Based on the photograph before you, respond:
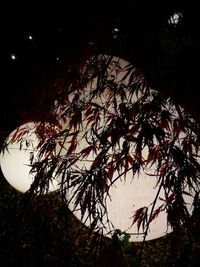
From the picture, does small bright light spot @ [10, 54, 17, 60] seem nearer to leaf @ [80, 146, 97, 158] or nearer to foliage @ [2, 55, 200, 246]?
foliage @ [2, 55, 200, 246]

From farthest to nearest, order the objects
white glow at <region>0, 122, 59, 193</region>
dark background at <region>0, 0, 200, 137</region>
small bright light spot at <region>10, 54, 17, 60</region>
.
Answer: small bright light spot at <region>10, 54, 17, 60</region>
white glow at <region>0, 122, 59, 193</region>
dark background at <region>0, 0, 200, 137</region>

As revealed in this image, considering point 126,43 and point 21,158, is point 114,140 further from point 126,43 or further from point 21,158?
point 21,158

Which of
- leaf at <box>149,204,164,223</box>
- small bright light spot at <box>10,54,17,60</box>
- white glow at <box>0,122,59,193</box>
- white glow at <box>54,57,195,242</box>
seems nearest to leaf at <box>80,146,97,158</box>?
white glow at <box>54,57,195,242</box>

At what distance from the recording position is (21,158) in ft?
12.8

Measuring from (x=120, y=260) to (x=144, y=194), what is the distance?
76 centimetres

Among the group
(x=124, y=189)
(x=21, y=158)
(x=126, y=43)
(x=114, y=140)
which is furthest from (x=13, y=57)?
(x=114, y=140)

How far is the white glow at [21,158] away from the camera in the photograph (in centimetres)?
390

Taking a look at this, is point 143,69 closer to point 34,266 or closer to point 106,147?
point 106,147

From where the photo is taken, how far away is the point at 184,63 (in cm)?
297

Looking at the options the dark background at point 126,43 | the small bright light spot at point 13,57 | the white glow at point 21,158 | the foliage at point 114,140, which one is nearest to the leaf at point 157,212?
the foliage at point 114,140

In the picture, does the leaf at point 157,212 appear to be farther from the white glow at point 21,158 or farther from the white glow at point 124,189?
the white glow at point 21,158

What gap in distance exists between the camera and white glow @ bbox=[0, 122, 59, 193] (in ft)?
12.8

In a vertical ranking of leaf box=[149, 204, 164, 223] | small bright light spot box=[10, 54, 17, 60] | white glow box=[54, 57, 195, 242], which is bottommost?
leaf box=[149, 204, 164, 223]

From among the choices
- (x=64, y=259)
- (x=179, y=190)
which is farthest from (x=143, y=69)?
(x=64, y=259)
